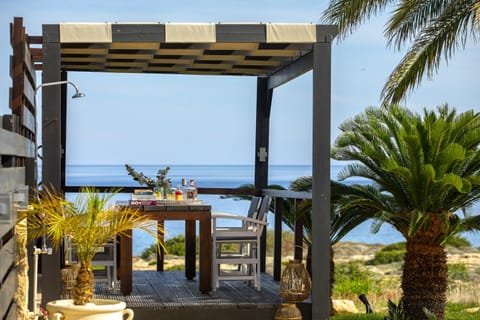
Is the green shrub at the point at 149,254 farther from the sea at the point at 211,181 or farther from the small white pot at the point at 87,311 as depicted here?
the small white pot at the point at 87,311

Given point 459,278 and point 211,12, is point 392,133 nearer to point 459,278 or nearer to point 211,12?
point 459,278

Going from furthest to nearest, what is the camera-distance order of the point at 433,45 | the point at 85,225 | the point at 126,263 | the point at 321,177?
the point at 433,45 < the point at 126,263 < the point at 321,177 < the point at 85,225

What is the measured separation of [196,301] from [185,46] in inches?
93.4

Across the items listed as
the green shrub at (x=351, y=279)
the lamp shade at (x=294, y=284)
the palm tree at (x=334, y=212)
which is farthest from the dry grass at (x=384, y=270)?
the lamp shade at (x=294, y=284)

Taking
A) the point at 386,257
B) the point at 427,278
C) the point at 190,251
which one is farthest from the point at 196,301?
the point at 386,257

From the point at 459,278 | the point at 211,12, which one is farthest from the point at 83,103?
the point at 459,278

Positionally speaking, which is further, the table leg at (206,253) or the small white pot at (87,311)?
the table leg at (206,253)

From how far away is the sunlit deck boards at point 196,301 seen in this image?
27.2ft

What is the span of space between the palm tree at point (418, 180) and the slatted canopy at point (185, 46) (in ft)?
4.86

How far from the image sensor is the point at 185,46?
8727mm

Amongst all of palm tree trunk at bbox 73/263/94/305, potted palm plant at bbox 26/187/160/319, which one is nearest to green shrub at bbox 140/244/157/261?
potted palm plant at bbox 26/187/160/319

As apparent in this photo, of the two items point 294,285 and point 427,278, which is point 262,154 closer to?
point 427,278

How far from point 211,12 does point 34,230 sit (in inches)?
1750

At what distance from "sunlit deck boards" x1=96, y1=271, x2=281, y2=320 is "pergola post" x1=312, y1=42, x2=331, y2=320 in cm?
53
